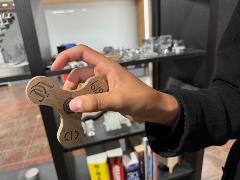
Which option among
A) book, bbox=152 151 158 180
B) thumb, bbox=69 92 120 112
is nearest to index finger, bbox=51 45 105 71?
thumb, bbox=69 92 120 112

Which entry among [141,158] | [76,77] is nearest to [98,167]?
[141,158]

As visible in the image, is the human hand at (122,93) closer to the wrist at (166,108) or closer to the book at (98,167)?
the wrist at (166,108)

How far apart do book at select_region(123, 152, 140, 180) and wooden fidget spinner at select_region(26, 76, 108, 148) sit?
2.28 feet

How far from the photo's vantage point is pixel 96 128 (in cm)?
106

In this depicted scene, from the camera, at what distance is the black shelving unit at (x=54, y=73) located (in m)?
0.69

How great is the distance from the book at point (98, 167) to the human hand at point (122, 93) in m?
0.62

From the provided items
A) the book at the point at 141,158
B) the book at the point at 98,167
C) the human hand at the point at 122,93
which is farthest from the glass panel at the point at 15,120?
the book at the point at 141,158

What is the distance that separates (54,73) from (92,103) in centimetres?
45

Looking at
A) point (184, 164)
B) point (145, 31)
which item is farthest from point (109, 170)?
point (145, 31)

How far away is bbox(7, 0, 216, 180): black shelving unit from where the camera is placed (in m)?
0.69

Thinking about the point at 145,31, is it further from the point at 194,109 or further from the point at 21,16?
the point at 194,109

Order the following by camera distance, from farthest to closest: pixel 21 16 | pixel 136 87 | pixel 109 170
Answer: pixel 109 170, pixel 21 16, pixel 136 87

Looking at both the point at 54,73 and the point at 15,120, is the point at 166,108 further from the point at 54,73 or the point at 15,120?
the point at 15,120

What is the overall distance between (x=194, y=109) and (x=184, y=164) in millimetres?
901
